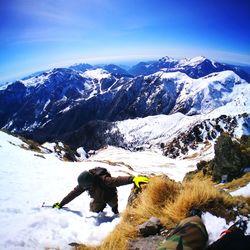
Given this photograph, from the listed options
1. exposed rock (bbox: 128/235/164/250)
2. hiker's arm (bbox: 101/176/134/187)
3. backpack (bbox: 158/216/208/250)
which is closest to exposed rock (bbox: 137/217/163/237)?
exposed rock (bbox: 128/235/164/250)

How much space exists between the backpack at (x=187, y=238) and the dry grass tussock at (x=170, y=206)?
1116mm

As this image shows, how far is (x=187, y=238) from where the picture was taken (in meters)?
4.54

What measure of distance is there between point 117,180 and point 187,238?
462 centimetres

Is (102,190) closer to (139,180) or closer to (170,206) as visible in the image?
(139,180)

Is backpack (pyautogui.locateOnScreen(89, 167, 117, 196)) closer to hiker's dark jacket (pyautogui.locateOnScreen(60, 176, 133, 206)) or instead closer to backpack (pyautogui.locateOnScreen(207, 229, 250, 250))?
hiker's dark jacket (pyautogui.locateOnScreen(60, 176, 133, 206))

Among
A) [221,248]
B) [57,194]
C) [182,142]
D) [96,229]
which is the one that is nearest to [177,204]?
[221,248]

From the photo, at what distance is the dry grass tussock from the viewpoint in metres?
5.98

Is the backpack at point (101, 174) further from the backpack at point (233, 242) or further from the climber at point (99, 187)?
the backpack at point (233, 242)

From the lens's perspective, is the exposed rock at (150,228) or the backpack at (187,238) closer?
the backpack at (187,238)

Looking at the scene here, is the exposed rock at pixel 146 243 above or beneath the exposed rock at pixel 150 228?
beneath

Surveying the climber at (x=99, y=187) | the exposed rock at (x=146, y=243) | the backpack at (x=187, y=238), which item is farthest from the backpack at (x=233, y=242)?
the climber at (x=99, y=187)

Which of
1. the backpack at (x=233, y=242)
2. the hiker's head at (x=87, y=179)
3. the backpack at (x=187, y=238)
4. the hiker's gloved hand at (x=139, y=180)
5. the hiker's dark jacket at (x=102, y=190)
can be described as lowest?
the hiker's dark jacket at (x=102, y=190)

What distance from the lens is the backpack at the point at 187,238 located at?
14.4ft

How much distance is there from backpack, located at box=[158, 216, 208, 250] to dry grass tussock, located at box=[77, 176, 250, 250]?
3.66 ft
